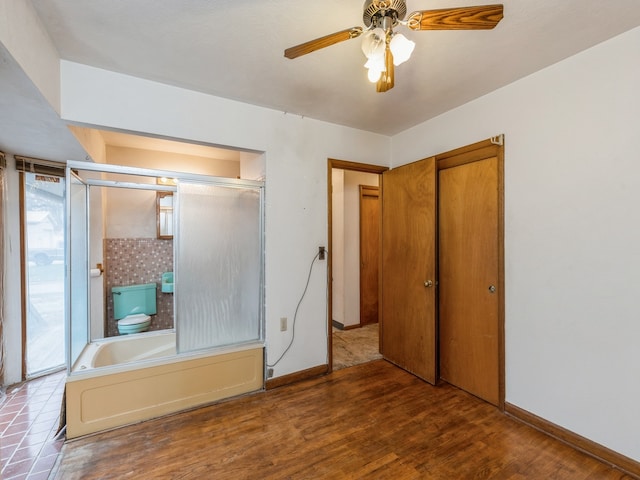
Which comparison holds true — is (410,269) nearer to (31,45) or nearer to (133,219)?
(31,45)

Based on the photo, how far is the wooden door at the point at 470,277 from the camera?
230 centimetres

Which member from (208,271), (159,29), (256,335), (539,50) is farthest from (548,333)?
(159,29)

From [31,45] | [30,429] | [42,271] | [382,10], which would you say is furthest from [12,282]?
[382,10]

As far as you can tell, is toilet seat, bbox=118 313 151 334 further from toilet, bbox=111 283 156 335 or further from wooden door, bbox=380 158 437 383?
wooden door, bbox=380 158 437 383

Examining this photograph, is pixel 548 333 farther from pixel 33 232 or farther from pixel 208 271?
pixel 33 232

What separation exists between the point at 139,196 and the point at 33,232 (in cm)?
105

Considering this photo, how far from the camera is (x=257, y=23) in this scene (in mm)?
1565

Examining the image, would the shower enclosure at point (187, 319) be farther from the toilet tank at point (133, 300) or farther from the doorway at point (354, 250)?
the doorway at point (354, 250)

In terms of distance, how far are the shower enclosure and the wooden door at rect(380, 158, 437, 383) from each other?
1.42m

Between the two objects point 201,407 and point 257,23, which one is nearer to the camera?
point 257,23

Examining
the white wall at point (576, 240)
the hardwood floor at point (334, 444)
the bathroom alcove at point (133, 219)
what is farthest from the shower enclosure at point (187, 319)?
the white wall at point (576, 240)

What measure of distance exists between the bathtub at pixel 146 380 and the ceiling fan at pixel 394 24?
2314mm

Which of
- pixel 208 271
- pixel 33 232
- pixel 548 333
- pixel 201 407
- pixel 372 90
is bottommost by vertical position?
pixel 201 407

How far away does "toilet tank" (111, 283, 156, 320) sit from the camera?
3244 mm
